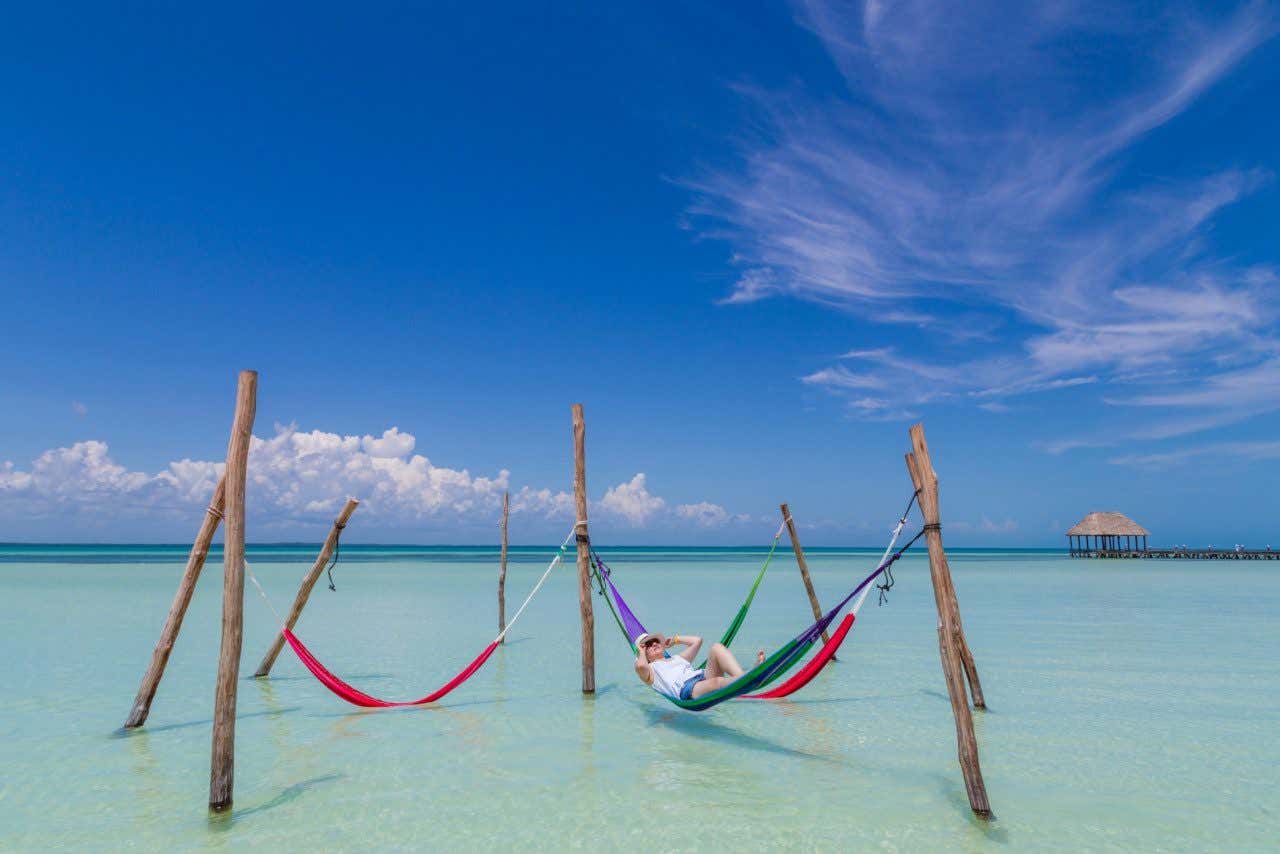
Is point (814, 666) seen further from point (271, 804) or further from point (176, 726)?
point (176, 726)

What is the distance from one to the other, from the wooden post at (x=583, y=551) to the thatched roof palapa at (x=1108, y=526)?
42.1 meters

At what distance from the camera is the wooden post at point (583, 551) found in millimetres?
6820

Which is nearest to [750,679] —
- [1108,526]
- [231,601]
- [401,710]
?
[231,601]

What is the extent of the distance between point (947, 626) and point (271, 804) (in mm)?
3954

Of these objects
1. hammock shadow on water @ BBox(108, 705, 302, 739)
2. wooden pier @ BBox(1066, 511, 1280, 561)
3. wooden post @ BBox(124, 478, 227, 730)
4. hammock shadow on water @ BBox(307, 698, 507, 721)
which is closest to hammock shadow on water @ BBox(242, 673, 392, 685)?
hammock shadow on water @ BBox(108, 705, 302, 739)

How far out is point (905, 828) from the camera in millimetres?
Result: 3820

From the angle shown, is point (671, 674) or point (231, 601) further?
point (671, 674)

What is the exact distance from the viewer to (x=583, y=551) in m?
6.82

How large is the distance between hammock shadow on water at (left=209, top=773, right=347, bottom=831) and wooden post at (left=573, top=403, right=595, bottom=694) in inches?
102

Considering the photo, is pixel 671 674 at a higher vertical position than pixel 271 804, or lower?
higher

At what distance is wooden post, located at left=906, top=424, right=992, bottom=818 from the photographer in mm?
3775

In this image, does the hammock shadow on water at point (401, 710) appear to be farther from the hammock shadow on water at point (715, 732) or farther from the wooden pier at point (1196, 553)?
the wooden pier at point (1196, 553)

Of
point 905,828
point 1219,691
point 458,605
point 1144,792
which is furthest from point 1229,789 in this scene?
point 458,605

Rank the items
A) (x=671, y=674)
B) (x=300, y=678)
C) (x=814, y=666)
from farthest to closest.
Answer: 1. (x=300, y=678)
2. (x=671, y=674)
3. (x=814, y=666)
